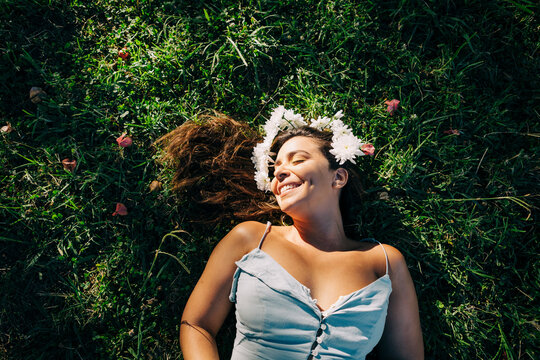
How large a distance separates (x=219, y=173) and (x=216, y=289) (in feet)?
4.01

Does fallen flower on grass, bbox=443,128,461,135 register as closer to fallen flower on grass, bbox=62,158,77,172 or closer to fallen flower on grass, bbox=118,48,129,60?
fallen flower on grass, bbox=118,48,129,60

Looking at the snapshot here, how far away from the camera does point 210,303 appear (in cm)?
290

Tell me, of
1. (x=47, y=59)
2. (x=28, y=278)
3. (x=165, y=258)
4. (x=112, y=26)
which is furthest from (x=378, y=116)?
(x=28, y=278)

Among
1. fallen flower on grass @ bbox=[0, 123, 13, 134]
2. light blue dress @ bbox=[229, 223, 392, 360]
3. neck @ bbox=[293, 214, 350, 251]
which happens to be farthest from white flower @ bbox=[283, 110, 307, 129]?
fallen flower on grass @ bbox=[0, 123, 13, 134]

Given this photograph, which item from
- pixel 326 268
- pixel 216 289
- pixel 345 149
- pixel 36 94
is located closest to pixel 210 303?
pixel 216 289

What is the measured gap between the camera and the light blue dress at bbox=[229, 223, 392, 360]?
265 cm

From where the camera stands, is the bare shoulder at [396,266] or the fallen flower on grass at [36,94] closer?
the bare shoulder at [396,266]

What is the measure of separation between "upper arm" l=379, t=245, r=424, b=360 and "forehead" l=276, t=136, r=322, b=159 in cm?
119

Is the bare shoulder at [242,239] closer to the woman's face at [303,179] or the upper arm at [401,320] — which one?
the woman's face at [303,179]

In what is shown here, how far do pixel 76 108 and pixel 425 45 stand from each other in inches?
156

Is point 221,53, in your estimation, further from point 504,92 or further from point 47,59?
point 504,92

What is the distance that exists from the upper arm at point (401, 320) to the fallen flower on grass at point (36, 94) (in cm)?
392

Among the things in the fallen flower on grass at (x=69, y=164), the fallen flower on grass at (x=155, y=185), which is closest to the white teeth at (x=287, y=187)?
the fallen flower on grass at (x=155, y=185)

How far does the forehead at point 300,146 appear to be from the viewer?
10.1ft
